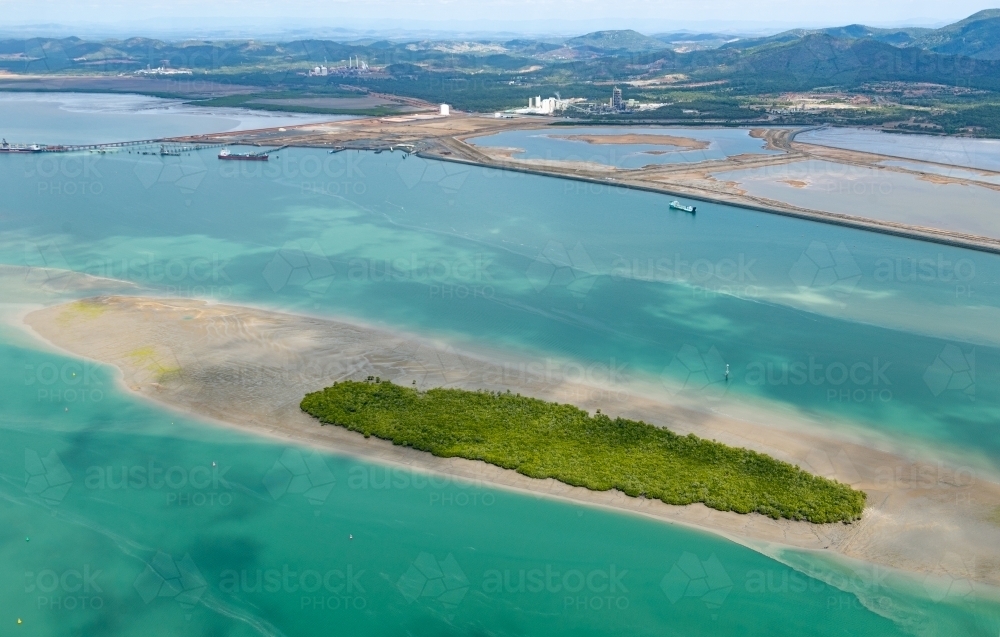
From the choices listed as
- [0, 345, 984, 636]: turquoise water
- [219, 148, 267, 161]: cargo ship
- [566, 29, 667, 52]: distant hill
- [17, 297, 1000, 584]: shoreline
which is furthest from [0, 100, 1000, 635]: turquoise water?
[566, 29, 667, 52]: distant hill

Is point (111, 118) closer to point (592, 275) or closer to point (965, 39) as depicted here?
point (592, 275)

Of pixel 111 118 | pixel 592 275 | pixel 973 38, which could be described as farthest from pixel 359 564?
pixel 973 38

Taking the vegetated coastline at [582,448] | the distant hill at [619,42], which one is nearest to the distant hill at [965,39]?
the distant hill at [619,42]

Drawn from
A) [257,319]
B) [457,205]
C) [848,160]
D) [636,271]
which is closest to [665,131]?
[848,160]

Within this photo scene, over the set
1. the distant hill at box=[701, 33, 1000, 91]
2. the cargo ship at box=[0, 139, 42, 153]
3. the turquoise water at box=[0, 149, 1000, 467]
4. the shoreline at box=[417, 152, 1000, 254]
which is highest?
the distant hill at box=[701, 33, 1000, 91]

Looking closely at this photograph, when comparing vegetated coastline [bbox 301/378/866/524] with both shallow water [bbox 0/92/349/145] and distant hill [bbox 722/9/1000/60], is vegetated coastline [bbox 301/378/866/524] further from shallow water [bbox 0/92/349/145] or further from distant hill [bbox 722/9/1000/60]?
distant hill [bbox 722/9/1000/60]
